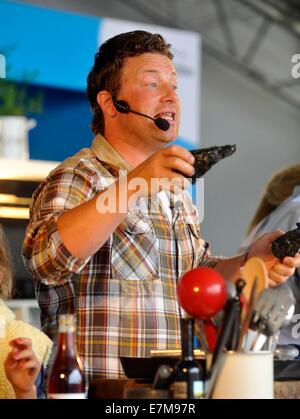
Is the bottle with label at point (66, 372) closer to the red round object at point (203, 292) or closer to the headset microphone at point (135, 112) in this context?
the red round object at point (203, 292)

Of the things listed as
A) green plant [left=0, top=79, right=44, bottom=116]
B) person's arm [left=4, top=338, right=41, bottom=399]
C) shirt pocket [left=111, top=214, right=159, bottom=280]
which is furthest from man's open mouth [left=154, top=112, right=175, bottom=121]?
green plant [left=0, top=79, right=44, bottom=116]

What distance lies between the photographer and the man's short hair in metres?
1.99

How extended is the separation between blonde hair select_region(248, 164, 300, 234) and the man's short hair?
3.57ft

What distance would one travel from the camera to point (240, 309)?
3.97 ft

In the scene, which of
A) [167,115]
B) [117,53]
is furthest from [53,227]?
[117,53]

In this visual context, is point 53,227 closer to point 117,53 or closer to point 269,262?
point 269,262

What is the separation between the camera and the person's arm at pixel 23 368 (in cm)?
141

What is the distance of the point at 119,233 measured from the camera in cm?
183

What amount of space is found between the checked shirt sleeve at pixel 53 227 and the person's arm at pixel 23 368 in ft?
0.67

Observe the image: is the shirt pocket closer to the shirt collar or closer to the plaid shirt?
the plaid shirt

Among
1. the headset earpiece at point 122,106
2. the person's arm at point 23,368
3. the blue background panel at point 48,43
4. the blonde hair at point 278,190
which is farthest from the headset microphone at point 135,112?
the blue background panel at point 48,43
